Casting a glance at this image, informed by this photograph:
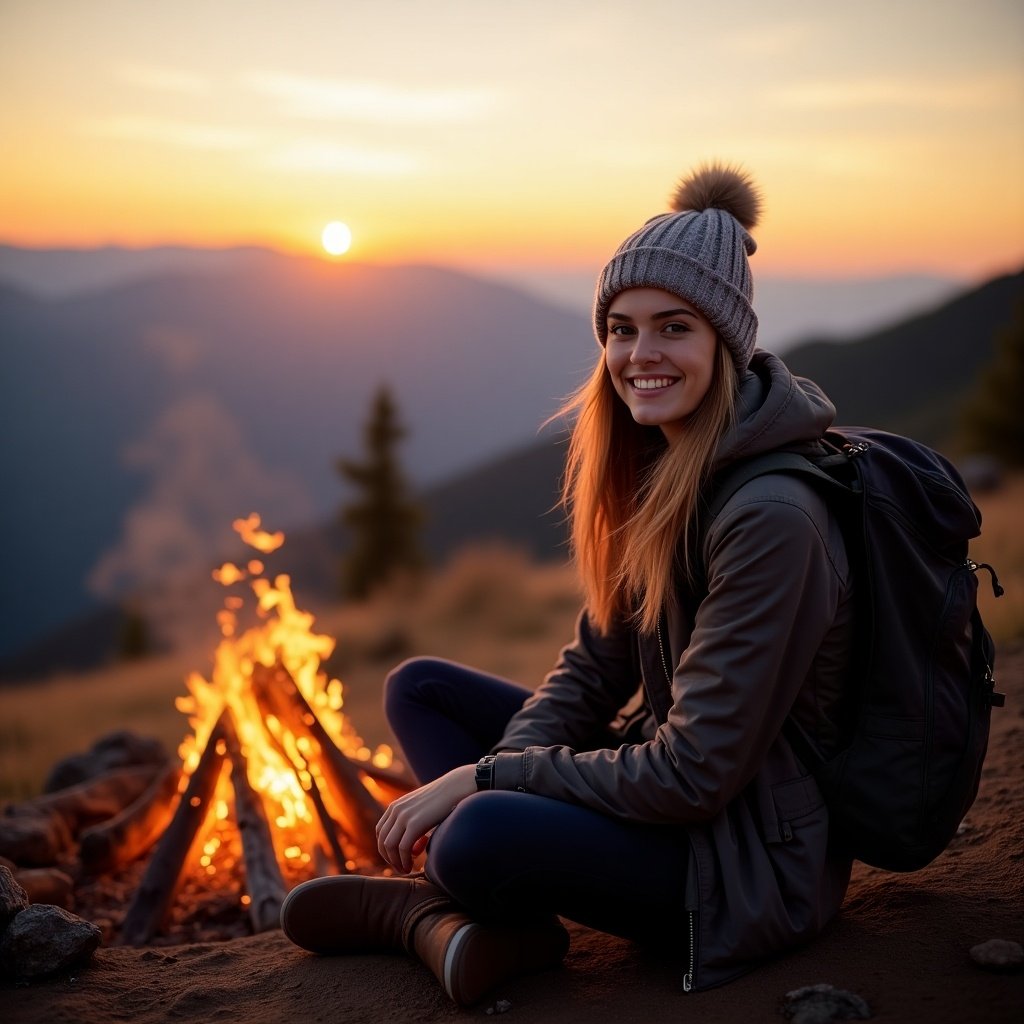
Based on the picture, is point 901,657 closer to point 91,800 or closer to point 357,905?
point 357,905

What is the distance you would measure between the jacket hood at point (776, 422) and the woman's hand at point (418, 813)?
1044 millimetres

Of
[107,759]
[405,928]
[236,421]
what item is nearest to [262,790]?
[107,759]

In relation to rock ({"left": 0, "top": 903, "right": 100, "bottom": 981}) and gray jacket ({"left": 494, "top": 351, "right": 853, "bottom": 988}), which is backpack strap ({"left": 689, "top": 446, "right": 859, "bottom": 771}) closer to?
gray jacket ({"left": 494, "top": 351, "right": 853, "bottom": 988})

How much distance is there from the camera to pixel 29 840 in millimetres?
4125

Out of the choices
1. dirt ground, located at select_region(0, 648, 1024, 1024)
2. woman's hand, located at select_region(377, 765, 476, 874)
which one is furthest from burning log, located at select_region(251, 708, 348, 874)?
woman's hand, located at select_region(377, 765, 476, 874)

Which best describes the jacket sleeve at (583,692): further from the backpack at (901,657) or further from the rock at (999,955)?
the rock at (999,955)

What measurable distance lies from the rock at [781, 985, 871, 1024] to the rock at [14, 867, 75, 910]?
2.84 m

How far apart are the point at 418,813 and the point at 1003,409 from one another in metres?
18.4

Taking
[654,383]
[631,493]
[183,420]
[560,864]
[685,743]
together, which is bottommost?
[560,864]

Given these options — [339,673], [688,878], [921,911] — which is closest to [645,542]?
[688,878]

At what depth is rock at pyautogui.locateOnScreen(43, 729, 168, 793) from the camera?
5.09 metres

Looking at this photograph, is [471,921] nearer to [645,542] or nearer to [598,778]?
[598,778]

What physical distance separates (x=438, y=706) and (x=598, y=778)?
997 mm

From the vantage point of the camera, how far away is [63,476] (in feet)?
442
